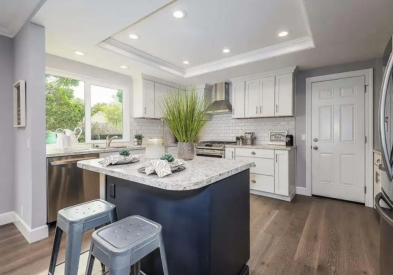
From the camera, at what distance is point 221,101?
459 cm

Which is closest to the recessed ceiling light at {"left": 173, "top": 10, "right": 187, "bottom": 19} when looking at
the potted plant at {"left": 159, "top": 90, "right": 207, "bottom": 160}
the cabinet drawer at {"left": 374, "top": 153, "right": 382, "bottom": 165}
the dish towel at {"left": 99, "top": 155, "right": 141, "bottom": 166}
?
the potted plant at {"left": 159, "top": 90, "right": 207, "bottom": 160}

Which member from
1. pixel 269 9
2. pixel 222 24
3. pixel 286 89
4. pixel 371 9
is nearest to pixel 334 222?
pixel 286 89

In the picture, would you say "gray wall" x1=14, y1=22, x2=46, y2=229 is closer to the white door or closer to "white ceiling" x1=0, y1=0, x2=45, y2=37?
"white ceiling" x1=0, y1=0, x2=45, y2=37

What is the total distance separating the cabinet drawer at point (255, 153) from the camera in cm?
359

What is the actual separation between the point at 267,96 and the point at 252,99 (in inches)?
12.1

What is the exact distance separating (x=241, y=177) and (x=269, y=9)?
1.79 metres

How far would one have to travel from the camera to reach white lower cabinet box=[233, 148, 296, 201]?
3.43 meters

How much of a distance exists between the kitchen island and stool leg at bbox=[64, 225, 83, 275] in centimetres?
39

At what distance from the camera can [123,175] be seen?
4.17 ft

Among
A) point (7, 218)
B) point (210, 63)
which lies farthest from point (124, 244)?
point (210, 63)

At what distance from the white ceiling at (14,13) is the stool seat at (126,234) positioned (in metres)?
2.18

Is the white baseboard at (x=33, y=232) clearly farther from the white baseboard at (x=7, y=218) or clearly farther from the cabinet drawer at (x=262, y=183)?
the cabinet drawer at (x=262, y=183)

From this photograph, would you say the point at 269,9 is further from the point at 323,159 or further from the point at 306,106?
the point at 323,159

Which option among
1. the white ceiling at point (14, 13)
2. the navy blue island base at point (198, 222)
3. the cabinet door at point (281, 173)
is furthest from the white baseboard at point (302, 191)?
the white ceiling at point (14, 13)
